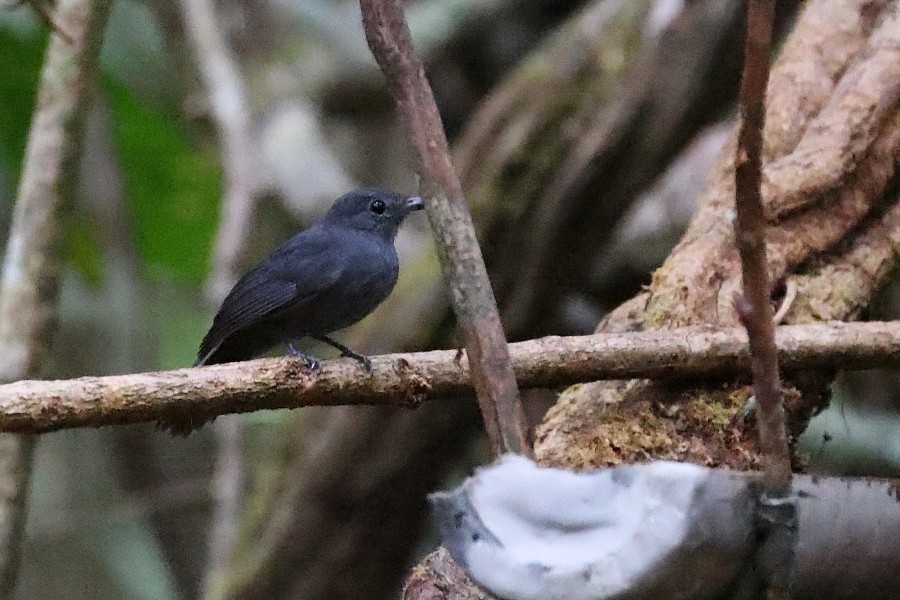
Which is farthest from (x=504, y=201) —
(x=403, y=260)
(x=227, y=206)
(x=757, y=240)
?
(x=757, y=240)

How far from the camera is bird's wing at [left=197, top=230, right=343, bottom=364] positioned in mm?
3307

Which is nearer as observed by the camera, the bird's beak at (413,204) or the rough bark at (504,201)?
the bird's beak at (413,204)

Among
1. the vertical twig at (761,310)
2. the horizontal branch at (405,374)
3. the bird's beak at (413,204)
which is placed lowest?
the vertical twig at (761,310)

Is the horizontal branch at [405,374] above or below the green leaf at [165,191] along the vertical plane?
below

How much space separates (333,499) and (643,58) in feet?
6.97

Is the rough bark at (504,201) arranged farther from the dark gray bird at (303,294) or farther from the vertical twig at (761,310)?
the vertical twig at (761,310)

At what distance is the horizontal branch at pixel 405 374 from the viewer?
6.53ft

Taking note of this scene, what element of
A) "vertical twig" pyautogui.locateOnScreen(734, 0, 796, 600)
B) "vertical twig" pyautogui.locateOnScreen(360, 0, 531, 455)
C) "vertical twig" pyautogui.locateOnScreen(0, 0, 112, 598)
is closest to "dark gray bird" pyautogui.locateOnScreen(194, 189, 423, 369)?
"vertical twig" pyautogui.locateOnScreen(0, 0, 112, 598)

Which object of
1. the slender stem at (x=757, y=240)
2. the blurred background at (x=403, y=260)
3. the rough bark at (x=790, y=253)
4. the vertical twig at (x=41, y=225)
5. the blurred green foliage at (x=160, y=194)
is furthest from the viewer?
the blurred green foliage at (x=160, y=194)

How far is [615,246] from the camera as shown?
525 centimetres

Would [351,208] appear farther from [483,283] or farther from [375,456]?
[483,283]

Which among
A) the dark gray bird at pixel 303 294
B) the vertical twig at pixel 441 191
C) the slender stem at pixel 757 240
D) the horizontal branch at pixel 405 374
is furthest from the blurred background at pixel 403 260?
the slender stem at pixel 757 240

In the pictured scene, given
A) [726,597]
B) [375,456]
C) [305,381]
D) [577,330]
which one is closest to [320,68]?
[577,330]

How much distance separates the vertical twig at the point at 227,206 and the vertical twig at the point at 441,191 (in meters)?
2.24
